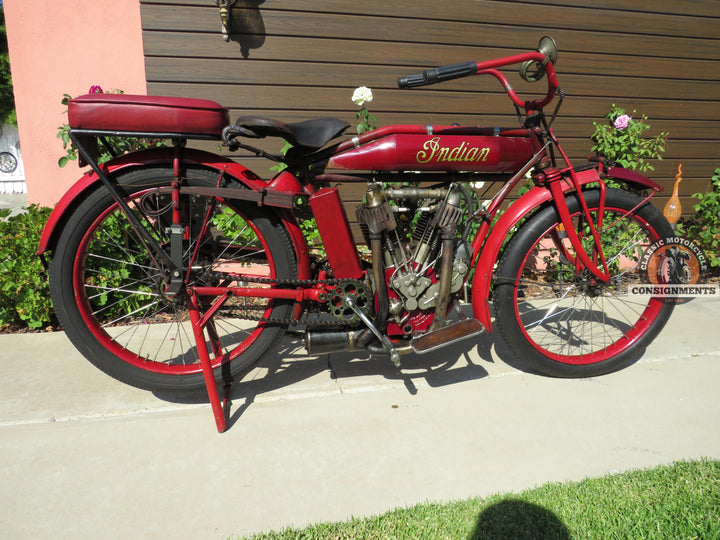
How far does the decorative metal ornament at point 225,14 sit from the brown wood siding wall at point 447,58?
85 millimetres

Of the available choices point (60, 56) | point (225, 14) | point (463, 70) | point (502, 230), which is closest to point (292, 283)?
point (502, 230)

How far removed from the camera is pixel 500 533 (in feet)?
5.01

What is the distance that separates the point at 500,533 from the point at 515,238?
1368 mm

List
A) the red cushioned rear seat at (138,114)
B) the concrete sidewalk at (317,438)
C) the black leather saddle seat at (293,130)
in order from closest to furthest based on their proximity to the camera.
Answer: the concrete sidewalk at (317,438), the red cushioned rear seat at (138,114), the black leather saddle seat at (293,130)

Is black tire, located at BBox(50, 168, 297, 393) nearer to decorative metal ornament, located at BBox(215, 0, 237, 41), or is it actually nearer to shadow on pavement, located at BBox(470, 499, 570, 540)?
shadow on pavement, located at BBox(470, 499, 570, 540)

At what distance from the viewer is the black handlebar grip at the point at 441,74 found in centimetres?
187

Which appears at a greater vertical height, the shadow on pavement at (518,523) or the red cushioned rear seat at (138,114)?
the red cushioned rear seat at (138,114)

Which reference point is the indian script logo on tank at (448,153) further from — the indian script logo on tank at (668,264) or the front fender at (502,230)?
the indian script logo on tank at (668,264)

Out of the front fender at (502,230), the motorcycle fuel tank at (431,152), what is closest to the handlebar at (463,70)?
the motorcycle fuel tank at (431,152)

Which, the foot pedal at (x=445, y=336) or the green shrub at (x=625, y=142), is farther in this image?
the green shrub at (x=625, y=142)

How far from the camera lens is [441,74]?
187 centimetres

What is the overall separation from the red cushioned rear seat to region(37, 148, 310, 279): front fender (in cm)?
18

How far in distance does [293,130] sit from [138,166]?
2.29ft

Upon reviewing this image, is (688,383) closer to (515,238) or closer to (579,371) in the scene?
(579,371)
